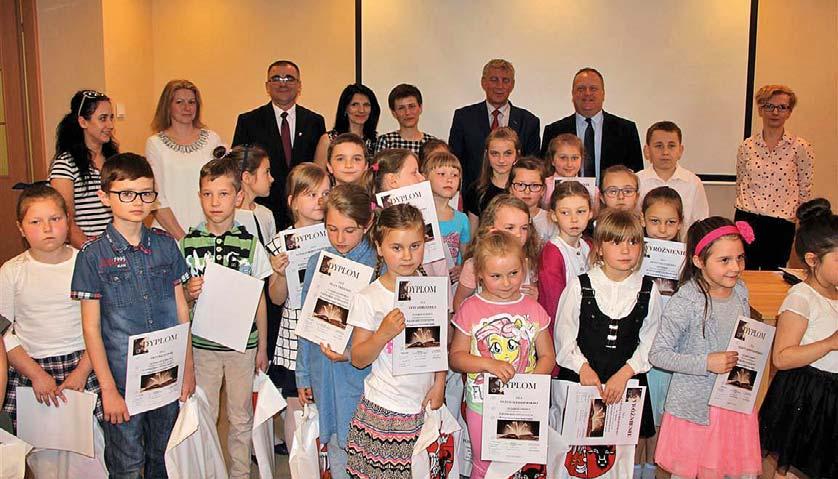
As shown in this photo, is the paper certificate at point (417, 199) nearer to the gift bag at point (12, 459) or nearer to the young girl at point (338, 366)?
the young girl at point (338, 366)

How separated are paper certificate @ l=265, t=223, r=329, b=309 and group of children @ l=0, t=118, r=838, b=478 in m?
0.04

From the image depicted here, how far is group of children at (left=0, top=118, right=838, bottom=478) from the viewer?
2.75 meters

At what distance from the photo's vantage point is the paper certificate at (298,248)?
3.13 meters

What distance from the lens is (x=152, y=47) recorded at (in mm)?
7379

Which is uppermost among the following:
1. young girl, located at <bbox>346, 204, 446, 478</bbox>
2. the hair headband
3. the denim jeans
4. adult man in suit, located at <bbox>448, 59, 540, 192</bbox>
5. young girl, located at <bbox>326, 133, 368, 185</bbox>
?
adult man in suit, located at <bbox>448, 59, 540, 192</bbox>

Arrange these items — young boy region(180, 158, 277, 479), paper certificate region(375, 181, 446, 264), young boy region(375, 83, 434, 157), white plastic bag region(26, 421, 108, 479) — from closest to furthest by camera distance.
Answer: white plastic bag region(26, 421, 108, 479)
young boy region(180, 158, 277, 479)
paper certificate region(375, 181, 446, 264)
young boy region(375, 83, 434, 157)

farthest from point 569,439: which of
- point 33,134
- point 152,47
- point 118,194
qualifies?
point 152,47

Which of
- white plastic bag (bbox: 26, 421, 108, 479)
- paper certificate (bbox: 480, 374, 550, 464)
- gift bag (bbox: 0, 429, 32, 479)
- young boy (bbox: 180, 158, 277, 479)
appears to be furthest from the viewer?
young boy (bbox: 180, 158, 277, 479)

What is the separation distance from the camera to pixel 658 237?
135 inches

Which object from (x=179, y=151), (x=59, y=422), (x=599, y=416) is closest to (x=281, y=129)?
(x=179, y=151)

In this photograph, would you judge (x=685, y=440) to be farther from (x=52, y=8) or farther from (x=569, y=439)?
(x=52, y=8)

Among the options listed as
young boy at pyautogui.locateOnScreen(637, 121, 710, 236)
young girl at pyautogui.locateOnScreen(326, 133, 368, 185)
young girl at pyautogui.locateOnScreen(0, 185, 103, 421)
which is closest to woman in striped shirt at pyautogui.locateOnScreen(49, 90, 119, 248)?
young girl at pyautogui.locateOnScreen(0, 185, 103, 421)

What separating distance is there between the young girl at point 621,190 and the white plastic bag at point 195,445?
7.22 ft

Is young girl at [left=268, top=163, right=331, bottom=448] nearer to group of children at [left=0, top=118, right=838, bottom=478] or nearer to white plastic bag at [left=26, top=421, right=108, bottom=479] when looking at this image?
group of children at [left=0, top=118, right=838, bottom=478]
